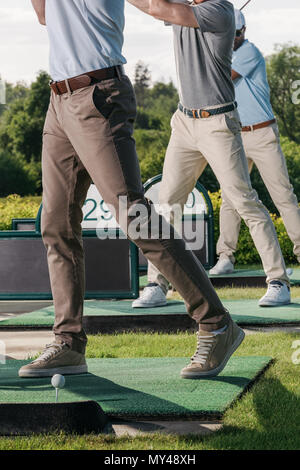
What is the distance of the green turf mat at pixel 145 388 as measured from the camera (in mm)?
3877

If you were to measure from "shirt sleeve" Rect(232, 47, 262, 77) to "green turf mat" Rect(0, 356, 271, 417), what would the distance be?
Result: 408cm

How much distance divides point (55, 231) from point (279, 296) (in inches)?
120

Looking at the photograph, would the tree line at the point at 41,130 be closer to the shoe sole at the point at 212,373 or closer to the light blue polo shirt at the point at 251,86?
the light blue polo shirt at the point at 251,86

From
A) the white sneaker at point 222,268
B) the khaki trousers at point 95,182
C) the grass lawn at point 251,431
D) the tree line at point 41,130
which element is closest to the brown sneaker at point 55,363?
the khaki trousers at point 95,182

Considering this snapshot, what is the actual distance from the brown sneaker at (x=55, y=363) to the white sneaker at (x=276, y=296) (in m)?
2.79

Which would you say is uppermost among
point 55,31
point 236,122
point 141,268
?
point 55,31

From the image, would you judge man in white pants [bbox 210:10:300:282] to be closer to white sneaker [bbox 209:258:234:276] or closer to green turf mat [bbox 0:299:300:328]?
green turf mat [bbox 0:299:300:328]

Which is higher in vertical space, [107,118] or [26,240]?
[107,118]

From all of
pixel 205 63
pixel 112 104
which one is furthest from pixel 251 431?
pixel 205 63

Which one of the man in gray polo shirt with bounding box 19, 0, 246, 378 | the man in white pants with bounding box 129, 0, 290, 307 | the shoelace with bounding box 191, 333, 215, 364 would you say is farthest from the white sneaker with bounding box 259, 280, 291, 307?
the shoelace with bounding box 191, 333, 215, 364

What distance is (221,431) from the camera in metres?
3.58

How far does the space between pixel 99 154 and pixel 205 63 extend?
7.89 ft
